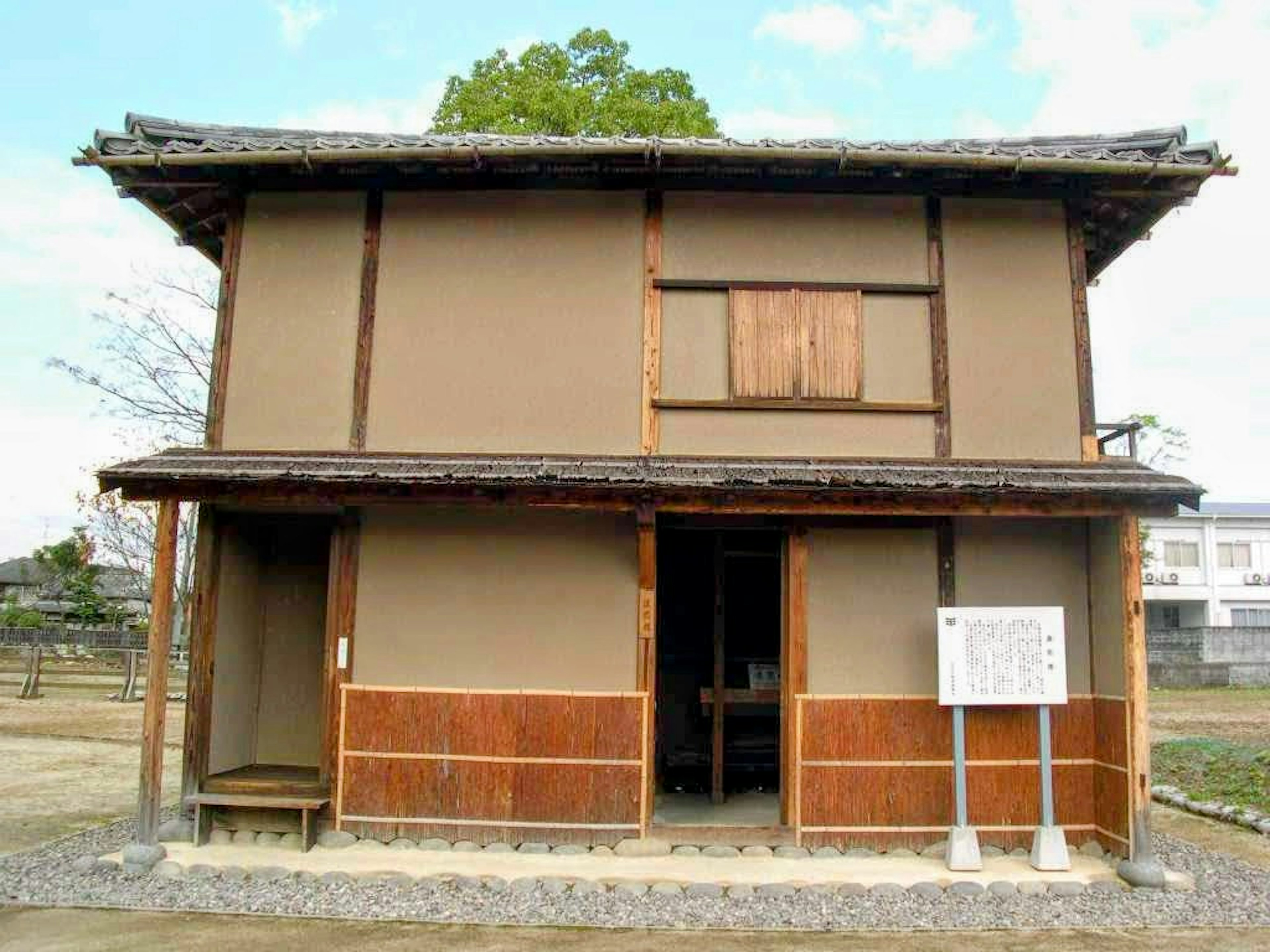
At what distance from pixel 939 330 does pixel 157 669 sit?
6.86m

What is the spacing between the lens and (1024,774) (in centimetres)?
802

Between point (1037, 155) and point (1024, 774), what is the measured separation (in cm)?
493

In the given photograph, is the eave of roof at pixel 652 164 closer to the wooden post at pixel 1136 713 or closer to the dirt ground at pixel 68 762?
the wooden post at pixel 1136 713

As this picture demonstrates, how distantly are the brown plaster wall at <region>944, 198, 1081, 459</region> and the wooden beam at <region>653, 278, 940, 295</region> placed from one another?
12.9 inches

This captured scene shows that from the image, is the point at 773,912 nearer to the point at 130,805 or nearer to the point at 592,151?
the point at 592,151

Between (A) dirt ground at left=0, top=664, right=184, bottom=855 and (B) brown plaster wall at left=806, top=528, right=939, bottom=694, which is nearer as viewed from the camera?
(B) brown plaster wall at left=806, top=528, right=939, bottom=694

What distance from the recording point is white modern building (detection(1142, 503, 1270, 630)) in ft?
127

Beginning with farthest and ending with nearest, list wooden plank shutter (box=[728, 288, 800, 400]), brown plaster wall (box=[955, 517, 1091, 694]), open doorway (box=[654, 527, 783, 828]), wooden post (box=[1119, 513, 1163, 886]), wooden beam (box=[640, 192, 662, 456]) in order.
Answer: open doorway (box=[654, 527, 783, 828]) < wooden plank shutter (box=[728, 288, 800, 400]) < wooden beam (box=[640, 192, 662, 456]) < brown plaster wall (box=[955, 517, 1091, 694]) < wooden post (box=[1119, 513, 1163, 886])

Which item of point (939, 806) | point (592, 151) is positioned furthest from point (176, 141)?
point (939, 806)

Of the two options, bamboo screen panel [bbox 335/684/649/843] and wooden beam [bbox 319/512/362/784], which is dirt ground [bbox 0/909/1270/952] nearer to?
bamboo screen panel [bbox 335/684/649/843]

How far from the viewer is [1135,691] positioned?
296 inches

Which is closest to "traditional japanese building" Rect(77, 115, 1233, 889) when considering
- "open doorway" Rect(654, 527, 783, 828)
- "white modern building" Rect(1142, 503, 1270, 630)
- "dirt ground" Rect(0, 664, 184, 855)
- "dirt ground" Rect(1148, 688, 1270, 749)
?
"open doorway" Rect(654, 527, 783, 828)

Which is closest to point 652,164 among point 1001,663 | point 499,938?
point 1001,663

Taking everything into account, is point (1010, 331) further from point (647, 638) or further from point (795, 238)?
point (647, 638)
